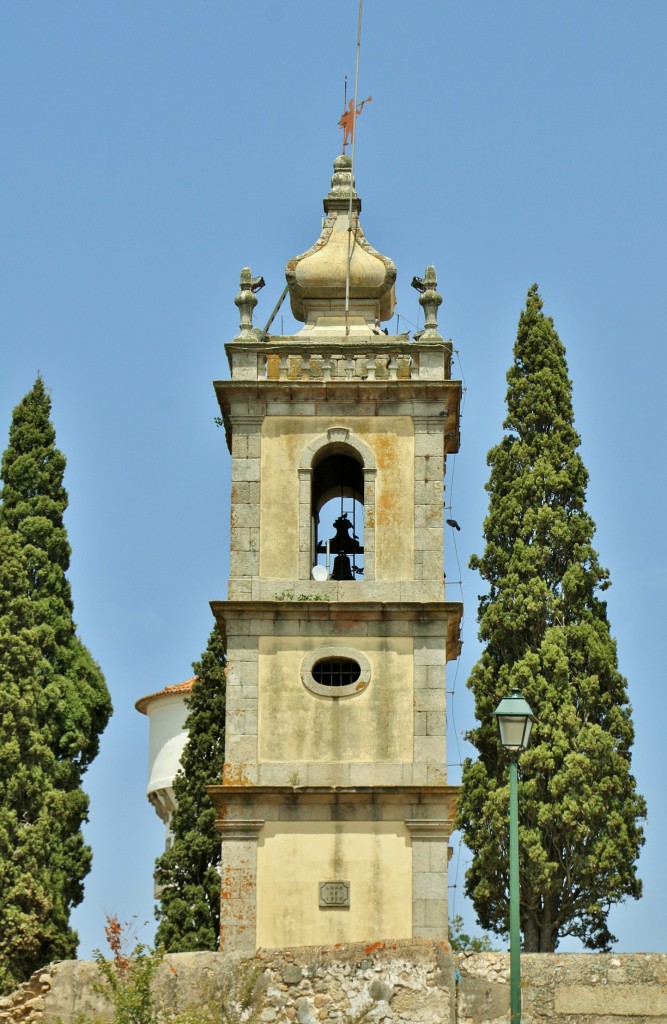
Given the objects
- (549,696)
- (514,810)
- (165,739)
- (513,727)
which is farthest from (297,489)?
(165,739)

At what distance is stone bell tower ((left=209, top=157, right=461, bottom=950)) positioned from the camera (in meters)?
26.5

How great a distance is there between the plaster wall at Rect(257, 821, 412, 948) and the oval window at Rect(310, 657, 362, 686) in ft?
6.33

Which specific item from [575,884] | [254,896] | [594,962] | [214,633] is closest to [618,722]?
[575,884]

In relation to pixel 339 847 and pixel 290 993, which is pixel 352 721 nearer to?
pixel 339 847

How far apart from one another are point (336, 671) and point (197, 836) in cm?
715

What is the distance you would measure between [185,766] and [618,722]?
23.8ft

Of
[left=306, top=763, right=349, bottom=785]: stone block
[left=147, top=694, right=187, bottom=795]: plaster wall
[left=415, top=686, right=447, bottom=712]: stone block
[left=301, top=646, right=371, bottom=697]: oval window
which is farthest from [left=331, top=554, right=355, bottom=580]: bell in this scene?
[left=147, top=694, right=187, bottom=795]: plaster wall

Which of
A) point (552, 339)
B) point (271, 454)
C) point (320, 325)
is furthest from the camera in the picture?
point (552, 339)

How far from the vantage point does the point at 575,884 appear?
33562 millimetres

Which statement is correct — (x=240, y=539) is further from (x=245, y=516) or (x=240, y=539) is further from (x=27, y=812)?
(x=27, y=812)

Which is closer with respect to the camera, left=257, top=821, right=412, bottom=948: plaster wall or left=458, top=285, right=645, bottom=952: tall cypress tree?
left=257, top=821, right=412, bottom=948: plaster wall

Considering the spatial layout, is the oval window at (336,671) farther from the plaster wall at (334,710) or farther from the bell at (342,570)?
the bell at (342,570)

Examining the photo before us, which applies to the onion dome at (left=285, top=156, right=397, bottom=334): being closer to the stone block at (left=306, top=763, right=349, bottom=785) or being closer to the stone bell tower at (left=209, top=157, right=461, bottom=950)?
the stone bell tower at (left=209, top=157, right=461, bottom=950)

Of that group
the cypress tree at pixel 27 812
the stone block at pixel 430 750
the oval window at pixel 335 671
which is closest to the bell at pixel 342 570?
the oval window at pixel 335 671
